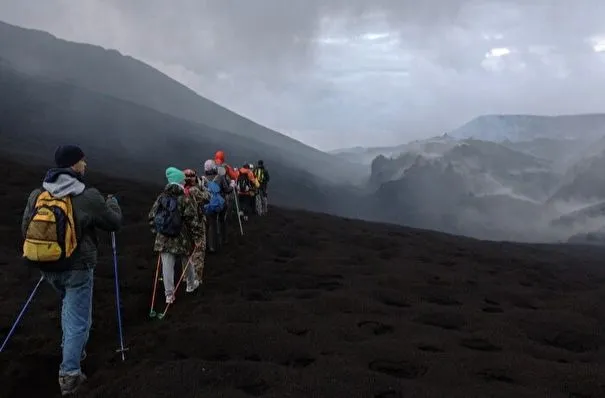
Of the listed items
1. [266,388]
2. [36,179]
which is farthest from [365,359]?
[36,179]

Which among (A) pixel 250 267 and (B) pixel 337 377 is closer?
(B) pixel 337 377

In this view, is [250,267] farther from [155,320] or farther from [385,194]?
[385,194]

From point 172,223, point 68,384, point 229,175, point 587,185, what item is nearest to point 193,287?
point 172,223

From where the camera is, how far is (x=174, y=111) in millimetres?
193375

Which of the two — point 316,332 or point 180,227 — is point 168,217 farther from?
point 316,332

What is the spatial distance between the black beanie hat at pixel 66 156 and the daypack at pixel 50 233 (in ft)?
1.49

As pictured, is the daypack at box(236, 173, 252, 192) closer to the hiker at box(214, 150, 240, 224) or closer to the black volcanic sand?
the hiker at box(214, 150, 240, 224)

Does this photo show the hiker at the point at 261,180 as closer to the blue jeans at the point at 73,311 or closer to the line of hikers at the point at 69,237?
the line of hikers at the point at 69,237

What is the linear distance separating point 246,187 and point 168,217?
34.0ft

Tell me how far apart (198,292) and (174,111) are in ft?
620

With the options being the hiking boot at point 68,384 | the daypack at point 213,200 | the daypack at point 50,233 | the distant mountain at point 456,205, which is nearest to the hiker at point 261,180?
the daypack at point 213,200

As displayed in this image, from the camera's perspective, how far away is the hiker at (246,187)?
67.3ft

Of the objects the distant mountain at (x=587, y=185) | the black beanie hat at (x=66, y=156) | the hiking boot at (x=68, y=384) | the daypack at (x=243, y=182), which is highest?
the distant mountain at (x=587, y=185)

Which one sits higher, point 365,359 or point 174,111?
point 174,111
